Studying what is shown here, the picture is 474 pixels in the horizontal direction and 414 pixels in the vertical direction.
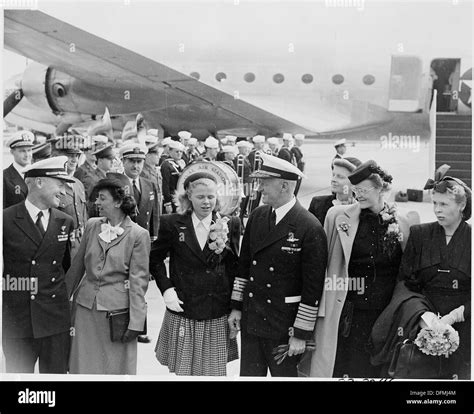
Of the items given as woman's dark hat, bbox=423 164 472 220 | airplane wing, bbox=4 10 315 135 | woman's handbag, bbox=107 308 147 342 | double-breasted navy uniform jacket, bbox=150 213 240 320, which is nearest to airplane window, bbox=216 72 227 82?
airplane wing, bbox=4 10 315 135

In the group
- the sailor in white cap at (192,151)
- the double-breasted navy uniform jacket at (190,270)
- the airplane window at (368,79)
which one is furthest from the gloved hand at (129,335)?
the airplane window at (368,79)

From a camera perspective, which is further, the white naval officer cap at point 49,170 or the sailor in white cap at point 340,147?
the sailor in white cap at point 340,147

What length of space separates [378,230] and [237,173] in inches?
36.3

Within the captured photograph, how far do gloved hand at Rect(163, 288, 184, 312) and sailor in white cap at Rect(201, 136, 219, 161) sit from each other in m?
0.87

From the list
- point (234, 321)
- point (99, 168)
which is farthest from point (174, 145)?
point (234, 321)

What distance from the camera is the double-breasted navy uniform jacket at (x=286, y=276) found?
11.9ft

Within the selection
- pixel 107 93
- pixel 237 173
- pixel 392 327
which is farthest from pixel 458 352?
pixel 107 93

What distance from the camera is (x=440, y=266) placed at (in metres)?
3.66

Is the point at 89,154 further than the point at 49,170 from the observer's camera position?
Yes

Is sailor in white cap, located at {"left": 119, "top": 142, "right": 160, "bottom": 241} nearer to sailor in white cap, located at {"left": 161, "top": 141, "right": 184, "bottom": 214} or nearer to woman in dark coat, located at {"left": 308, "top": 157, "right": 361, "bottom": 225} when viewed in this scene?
sailor in white cap, located at {"left": 161, "top": 141, "right": 184, "bottom": 214}

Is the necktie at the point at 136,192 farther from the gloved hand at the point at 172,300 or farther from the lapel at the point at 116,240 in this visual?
the gloved hand at the point at 172,300

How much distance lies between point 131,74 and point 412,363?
94.5 inches

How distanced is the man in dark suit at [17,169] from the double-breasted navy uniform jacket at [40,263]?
10 cm

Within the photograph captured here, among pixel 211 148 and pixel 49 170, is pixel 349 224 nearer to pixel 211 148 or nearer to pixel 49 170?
pixel 211 148
